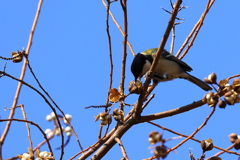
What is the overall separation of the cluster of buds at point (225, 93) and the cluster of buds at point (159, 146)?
0.36 m

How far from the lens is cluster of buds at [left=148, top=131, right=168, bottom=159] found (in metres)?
1.46

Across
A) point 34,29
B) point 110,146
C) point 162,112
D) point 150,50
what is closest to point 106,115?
point 110,146

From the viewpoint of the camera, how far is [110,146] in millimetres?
1943

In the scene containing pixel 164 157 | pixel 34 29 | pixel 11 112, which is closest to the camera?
pixel 164 157

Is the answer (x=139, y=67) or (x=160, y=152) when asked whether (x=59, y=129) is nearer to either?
(x=160, y=152)

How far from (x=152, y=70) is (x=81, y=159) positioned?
691 mm

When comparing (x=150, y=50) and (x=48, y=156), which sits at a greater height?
(x=150, y=50)

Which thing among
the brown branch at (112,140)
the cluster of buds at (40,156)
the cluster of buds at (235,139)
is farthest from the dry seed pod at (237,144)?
the cluster of buds at (40,156)

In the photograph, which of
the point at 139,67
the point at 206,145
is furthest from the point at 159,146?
the point at 139,67

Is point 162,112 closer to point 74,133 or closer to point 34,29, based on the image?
point 74,133

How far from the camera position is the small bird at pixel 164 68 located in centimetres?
395

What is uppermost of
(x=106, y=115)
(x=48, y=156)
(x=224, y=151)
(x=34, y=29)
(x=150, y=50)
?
(x=150, y=50)

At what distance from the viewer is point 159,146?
152cm

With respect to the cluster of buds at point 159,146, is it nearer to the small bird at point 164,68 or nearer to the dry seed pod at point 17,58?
the dry seed pod at point 17,58
